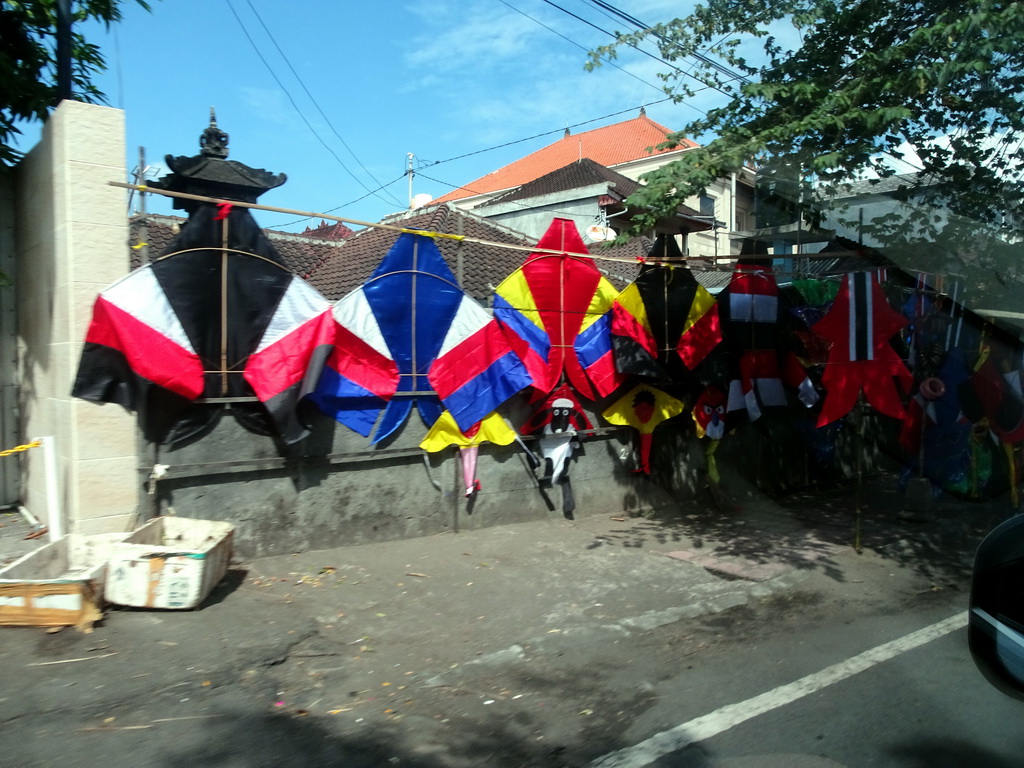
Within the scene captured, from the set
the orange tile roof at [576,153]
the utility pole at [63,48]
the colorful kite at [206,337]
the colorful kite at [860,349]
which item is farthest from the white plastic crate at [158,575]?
the orange tile roof at [576,153]

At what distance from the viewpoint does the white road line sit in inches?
148

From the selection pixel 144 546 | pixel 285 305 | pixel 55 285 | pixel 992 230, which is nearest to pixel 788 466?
pixel 992 230

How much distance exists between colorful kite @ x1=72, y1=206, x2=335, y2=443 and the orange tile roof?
33.0m

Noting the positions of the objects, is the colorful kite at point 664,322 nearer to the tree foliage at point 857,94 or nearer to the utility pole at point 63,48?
the tree foliage at point 857,94

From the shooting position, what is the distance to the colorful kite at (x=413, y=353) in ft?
22.5

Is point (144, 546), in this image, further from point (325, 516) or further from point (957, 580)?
point (957, 580)

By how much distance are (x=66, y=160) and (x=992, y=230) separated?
9.61 metres

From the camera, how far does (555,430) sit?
816 centimetres

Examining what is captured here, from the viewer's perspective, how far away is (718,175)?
7254 millimetres

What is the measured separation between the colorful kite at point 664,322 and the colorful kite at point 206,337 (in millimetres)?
3419

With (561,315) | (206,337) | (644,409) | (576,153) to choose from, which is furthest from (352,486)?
(576,153)

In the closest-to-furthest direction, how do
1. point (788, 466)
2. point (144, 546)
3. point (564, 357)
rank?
point (144, 546) → point (564, 357) → point (788, 466)

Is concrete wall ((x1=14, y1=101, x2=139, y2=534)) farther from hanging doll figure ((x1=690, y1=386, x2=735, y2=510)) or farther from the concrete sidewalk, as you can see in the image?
hanging doll figure ((x1=690, y1=386, x2=735, y2=510))

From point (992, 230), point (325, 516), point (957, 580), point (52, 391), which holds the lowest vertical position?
point (957, 580)
